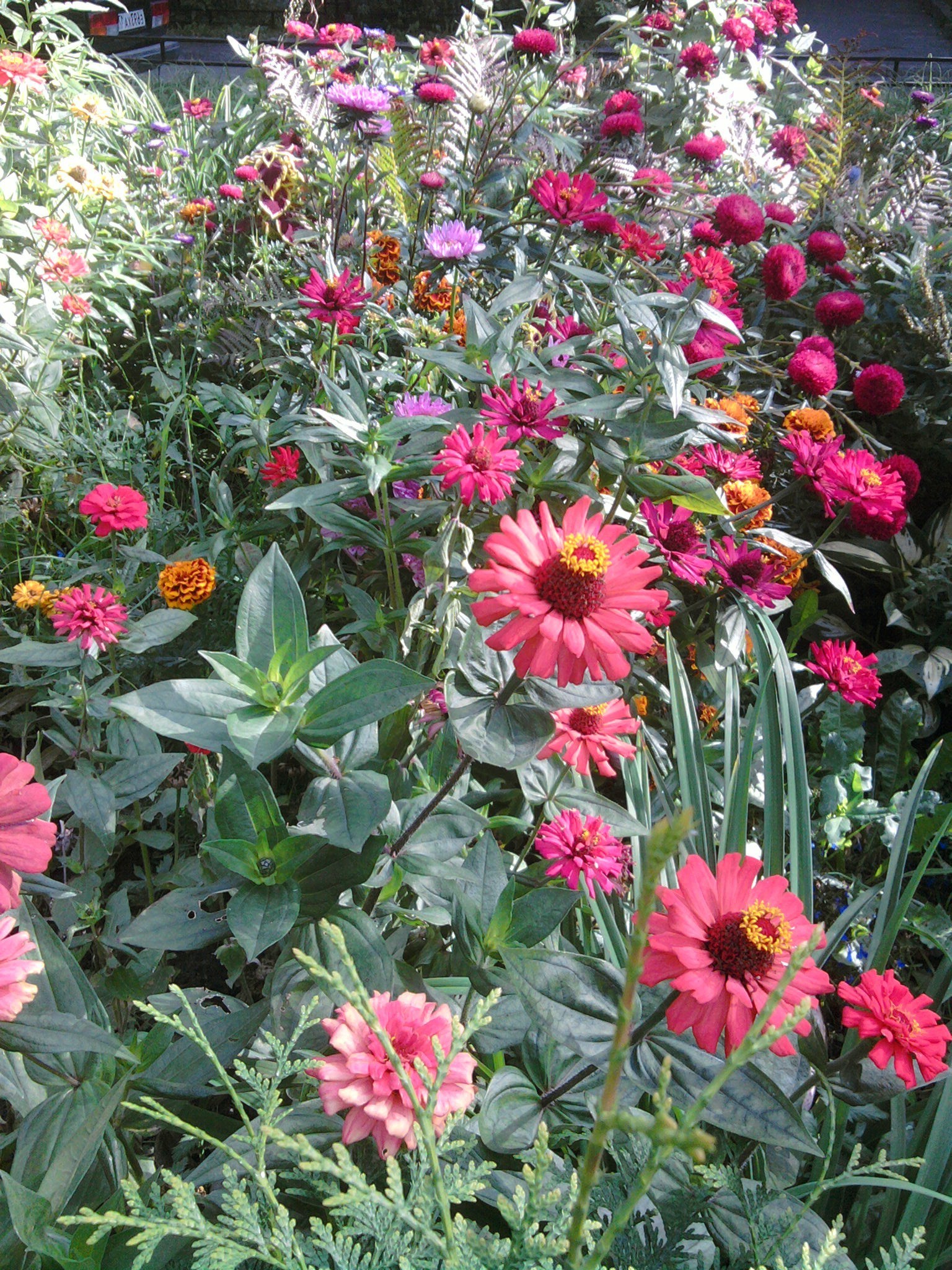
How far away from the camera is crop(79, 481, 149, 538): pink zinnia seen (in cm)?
130

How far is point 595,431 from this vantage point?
4.31ft

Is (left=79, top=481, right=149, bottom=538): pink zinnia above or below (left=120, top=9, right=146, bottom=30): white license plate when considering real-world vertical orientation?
below

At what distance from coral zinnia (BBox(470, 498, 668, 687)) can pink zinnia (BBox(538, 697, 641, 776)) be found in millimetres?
322

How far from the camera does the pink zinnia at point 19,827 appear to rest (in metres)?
0.65

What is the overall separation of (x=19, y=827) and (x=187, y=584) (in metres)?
0.76

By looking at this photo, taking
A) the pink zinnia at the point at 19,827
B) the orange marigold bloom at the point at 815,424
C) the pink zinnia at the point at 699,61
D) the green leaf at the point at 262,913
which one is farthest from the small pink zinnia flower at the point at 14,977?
the pink zinnia at the point at 699,61

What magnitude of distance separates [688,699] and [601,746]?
242 millimetres

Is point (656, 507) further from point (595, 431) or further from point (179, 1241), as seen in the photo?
point (179, 1241)

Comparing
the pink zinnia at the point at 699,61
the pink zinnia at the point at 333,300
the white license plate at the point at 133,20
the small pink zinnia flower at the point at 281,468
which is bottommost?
the small pink zinnia flower at the point at 281,468

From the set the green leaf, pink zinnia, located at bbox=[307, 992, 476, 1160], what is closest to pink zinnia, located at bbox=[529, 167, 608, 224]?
the green leaf

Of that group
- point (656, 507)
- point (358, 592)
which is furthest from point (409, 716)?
point (656, 507)

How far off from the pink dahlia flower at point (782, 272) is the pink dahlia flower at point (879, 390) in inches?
10.8

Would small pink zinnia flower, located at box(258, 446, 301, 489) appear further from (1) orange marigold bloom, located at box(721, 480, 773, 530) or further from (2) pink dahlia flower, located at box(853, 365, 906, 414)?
(2) pink dahlia flower, located at box(853, 365, 906, 414)

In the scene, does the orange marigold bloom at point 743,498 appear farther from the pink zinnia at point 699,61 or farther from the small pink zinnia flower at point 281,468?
the pink zinnia at point 699,61
